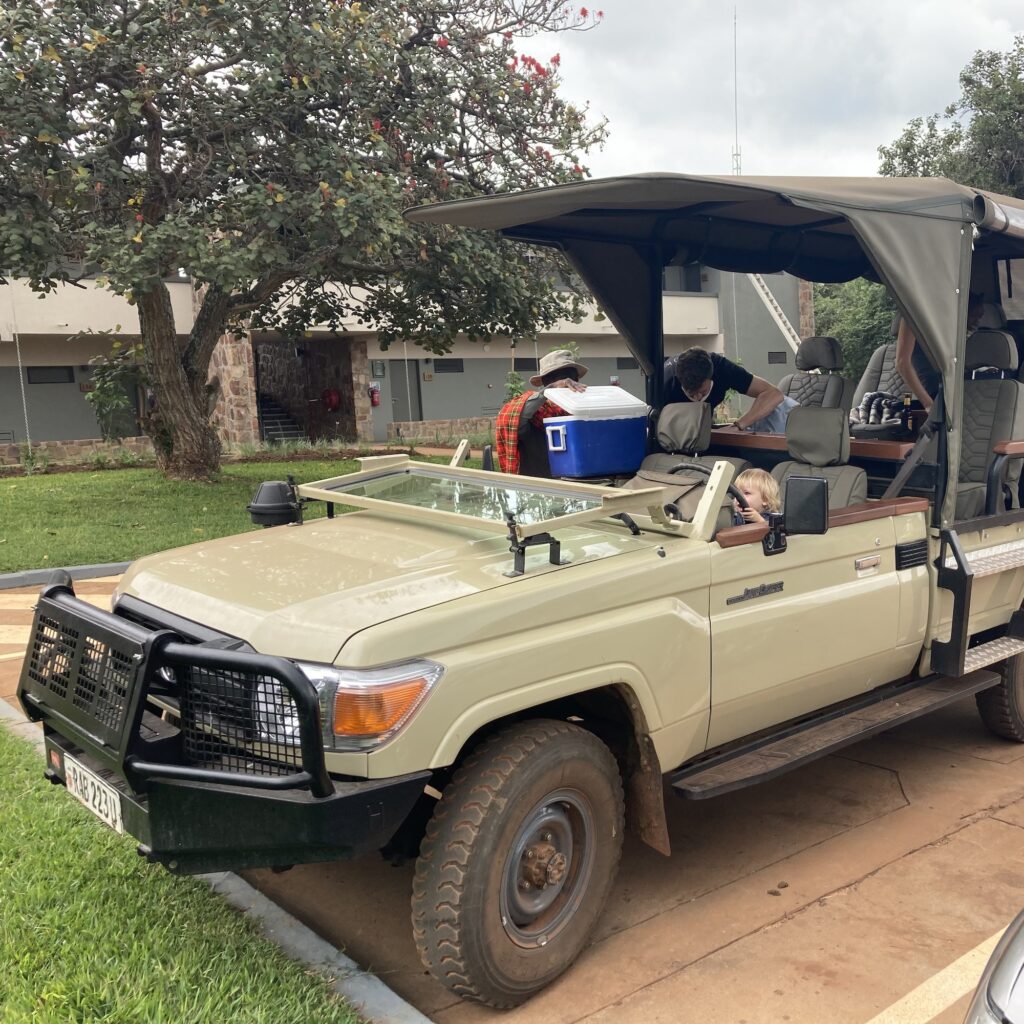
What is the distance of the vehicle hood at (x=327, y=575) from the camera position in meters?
2.90

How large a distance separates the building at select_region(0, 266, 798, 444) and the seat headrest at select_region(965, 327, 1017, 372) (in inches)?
379

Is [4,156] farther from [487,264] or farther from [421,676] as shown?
[421,676]

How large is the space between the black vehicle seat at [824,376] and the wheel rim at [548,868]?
3.73m

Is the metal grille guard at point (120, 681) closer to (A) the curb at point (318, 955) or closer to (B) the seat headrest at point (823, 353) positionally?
(A) the curb at point (318, 955)

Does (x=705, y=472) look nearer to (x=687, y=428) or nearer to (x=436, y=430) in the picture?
(x=687, y=428)

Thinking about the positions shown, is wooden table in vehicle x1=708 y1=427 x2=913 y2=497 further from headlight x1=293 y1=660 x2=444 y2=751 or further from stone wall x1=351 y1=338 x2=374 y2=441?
stone wall x1=351 y1=338 x2=374 y2=441

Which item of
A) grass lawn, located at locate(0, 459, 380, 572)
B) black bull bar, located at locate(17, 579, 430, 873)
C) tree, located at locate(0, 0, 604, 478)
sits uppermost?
tree, located at locate(0, 0, 604, 478)

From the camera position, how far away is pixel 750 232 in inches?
241

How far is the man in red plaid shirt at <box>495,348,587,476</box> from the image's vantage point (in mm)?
5219

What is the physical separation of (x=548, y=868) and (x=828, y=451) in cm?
253

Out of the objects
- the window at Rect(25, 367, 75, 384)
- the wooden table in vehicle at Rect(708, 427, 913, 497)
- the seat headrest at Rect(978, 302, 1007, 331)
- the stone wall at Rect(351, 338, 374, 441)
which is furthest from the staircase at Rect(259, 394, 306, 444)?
the seat headrest at Rect(978, 302, 1007, 331)

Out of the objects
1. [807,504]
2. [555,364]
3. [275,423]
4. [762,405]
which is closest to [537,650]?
[807,504]

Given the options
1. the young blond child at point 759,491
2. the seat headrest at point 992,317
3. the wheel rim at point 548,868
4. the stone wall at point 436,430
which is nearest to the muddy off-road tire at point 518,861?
the wheel rim at point 548,868

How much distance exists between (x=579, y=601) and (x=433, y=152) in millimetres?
10073
